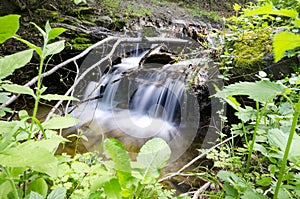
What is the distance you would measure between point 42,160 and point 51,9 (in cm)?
685

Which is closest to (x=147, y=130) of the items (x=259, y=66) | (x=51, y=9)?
(x=259, y=66)

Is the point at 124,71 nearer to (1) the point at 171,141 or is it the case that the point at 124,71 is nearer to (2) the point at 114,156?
(1) the point at 171,141

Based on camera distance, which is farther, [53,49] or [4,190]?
[53,49]

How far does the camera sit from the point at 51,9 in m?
6.14

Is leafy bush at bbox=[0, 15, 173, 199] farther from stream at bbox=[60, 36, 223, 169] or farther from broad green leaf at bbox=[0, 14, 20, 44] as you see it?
stream at bbox=[60, 36, 223, 169]

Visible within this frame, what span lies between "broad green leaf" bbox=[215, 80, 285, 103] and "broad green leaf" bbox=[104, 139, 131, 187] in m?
0.32

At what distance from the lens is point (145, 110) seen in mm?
4152

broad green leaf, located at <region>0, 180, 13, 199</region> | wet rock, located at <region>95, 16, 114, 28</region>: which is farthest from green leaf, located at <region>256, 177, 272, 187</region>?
wet rock, located at <region>95, 16, 114, 28</region>

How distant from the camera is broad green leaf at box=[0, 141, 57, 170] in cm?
33

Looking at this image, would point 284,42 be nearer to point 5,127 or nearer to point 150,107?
point 5,127

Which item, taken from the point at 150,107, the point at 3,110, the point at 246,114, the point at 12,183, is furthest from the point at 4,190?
the point at 150,107

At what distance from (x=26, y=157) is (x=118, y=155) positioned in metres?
0.18

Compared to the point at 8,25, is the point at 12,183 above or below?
below

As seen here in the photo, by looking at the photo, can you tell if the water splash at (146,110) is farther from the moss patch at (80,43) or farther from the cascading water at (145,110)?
the moss patch at (80,43)
